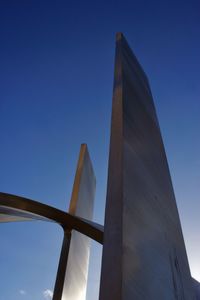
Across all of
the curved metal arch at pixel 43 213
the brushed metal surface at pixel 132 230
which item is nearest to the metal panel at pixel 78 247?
the curved metal arch at pixel 43 213

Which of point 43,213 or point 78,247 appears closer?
point 43,213

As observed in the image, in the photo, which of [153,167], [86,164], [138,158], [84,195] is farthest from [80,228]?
[138,158]

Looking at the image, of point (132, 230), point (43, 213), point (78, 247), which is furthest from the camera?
point (78, 247)

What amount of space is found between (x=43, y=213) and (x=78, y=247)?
4.29 ft

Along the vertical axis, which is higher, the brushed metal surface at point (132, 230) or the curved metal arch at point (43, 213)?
the curved metal arch at point (43, 213)

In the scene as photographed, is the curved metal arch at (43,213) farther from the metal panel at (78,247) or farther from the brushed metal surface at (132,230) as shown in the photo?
the brushed metal surface at (132,230)

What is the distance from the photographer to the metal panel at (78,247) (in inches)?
198

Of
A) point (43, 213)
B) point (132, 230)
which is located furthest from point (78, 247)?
point (132, 230)

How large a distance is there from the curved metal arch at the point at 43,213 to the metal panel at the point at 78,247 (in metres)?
0.34

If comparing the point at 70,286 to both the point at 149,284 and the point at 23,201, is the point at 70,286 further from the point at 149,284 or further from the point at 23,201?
the point at 149,284

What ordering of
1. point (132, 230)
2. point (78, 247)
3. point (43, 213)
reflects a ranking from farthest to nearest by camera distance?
point (78, 247) → point (43, 213) → point (132, 230)

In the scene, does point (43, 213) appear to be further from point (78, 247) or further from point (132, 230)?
point (132, 230)

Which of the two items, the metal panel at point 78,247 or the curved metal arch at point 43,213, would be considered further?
the curved metal arch at point 43,213

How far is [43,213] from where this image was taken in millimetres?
6016
